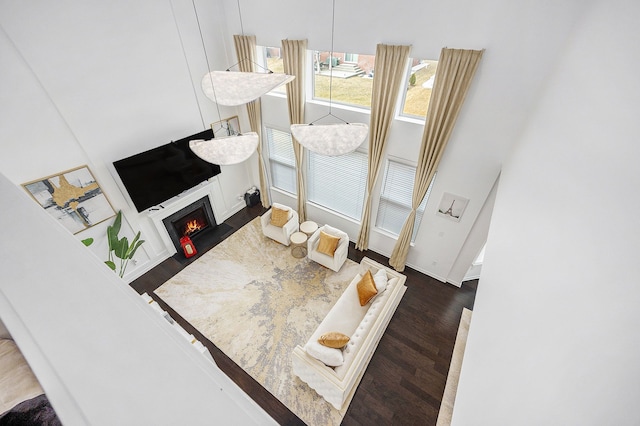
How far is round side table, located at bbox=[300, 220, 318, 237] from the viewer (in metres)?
5.88

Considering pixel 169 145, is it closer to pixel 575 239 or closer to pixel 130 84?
pixel 130 84

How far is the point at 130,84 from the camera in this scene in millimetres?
4129

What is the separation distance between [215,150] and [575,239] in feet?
9.76

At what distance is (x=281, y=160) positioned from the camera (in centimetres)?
613

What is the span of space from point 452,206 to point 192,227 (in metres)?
5.45

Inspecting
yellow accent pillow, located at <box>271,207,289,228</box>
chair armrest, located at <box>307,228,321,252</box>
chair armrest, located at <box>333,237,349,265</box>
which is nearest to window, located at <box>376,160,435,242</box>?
chair armrest, located at <box>333,237,349,265</box>

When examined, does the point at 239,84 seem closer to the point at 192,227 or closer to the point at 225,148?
the point at 225,148

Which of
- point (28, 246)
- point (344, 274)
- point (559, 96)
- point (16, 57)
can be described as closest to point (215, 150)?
point (28, 246)

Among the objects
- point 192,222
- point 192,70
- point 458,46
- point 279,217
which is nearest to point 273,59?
point 192,70

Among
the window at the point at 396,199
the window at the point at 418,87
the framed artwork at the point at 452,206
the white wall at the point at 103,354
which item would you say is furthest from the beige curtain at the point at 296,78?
the white wall at the point at 103,354

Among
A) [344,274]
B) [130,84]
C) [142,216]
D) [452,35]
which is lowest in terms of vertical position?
[344,274]

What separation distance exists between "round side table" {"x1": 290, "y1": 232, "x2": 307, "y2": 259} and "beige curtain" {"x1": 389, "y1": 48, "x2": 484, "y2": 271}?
2456 mm

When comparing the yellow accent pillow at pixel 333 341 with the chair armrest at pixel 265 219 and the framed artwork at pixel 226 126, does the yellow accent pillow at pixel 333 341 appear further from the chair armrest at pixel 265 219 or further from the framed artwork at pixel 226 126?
the framed artwork at pixel 226 126

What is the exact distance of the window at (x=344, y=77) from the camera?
4086 mm
